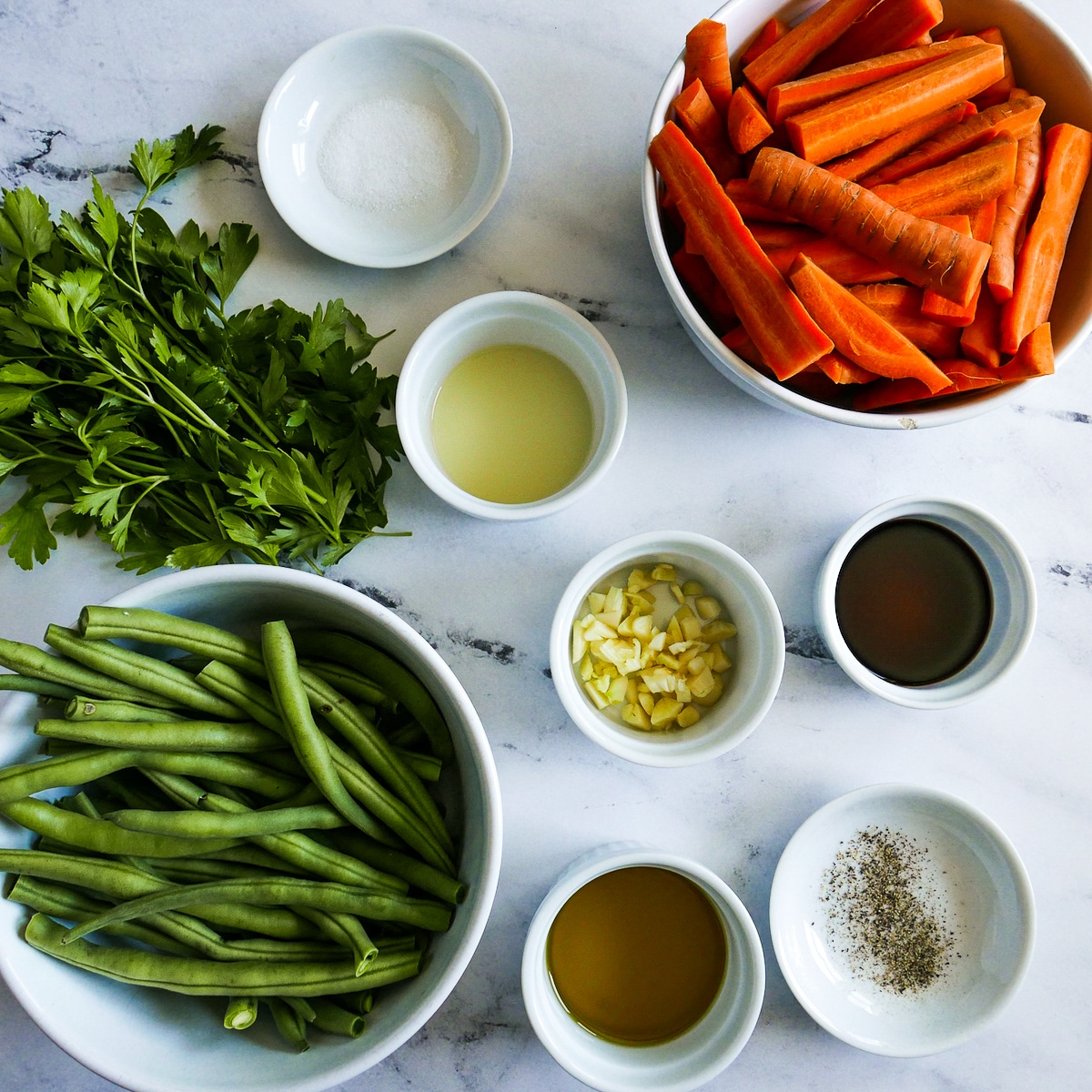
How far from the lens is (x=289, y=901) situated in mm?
1053

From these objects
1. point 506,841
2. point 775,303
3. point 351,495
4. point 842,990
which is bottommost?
point 842,990

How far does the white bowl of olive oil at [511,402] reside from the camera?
1.27 metres

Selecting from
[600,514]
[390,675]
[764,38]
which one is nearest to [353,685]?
[390,675]

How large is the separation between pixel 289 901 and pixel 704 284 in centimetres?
103

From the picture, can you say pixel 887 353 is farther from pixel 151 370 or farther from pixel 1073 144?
pixel 151 370

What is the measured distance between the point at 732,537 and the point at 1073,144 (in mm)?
732

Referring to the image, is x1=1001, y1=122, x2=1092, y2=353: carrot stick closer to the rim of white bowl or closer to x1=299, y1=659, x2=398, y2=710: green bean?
the rim of white bowl

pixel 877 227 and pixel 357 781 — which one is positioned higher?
pixel 877 227

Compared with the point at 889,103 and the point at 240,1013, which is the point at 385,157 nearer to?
the point at 889,103

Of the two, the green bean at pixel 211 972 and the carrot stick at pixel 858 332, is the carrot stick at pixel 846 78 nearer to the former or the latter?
the carrot stick at pixel 858 332

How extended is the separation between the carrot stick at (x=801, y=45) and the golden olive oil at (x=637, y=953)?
47.1 inches

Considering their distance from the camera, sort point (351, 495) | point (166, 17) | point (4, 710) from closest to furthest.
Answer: point (4, 710) → point (351, 495) → point (166, 17)

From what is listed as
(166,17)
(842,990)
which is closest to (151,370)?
(166,17)

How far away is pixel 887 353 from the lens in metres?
1.14
